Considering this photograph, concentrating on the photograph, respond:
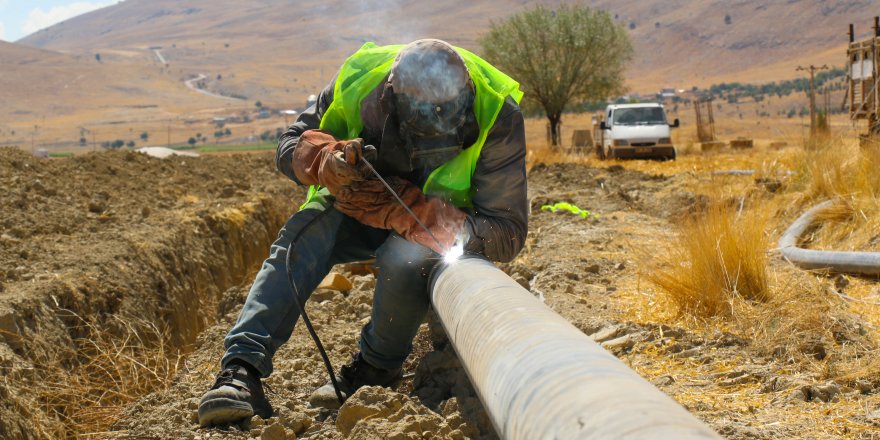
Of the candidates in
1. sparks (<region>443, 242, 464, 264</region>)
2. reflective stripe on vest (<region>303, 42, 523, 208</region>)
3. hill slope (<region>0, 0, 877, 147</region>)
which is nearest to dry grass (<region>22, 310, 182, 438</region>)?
reflective stripe on vest (<region>303, 42, 523, 208</region>)

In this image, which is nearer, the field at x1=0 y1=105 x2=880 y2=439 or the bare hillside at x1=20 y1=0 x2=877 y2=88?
the field at x1=0 y1=105 x2=880 y2=439

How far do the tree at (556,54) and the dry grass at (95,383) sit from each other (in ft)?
82.9

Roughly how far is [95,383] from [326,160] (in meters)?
2.47

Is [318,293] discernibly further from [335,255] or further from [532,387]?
[532,387]

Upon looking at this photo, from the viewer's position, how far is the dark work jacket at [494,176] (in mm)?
3664

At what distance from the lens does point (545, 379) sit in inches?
75.2

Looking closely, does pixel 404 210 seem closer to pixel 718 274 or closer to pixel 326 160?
pixel 326 160

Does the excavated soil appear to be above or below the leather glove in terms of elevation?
below

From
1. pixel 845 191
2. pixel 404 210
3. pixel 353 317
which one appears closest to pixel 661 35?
pixel 845 191

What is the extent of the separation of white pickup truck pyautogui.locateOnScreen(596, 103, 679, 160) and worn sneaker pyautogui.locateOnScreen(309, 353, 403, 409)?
18168 mm

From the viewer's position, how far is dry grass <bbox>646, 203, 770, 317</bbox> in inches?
180

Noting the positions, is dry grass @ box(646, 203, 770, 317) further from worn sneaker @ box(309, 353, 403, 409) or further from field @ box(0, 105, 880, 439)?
worn sneaker @ box(309, 353, 403, 409)

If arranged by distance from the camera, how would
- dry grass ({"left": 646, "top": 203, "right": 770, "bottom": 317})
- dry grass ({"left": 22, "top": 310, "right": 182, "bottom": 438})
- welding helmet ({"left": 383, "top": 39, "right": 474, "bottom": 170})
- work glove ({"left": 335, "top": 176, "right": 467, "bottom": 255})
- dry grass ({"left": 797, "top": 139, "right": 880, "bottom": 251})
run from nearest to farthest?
welding helmet ({"left": 383, "top": 39, "right": 474, "bottom": 170}) < work glove ({"left": 335, "top": 176, "right": 467, "bottom": 255}) < dry grass ({"left": 22, "top": 310, "right": 182, "bottom": 438}) < dry grass ({"left": 646, "top": 203, "right": 770, "bottom": 317}) < dry grass ({"left": 797, "top": 139, "right": 880, "bottom": 251})

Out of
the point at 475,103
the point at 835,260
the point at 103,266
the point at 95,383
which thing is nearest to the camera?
the point at 475,103
